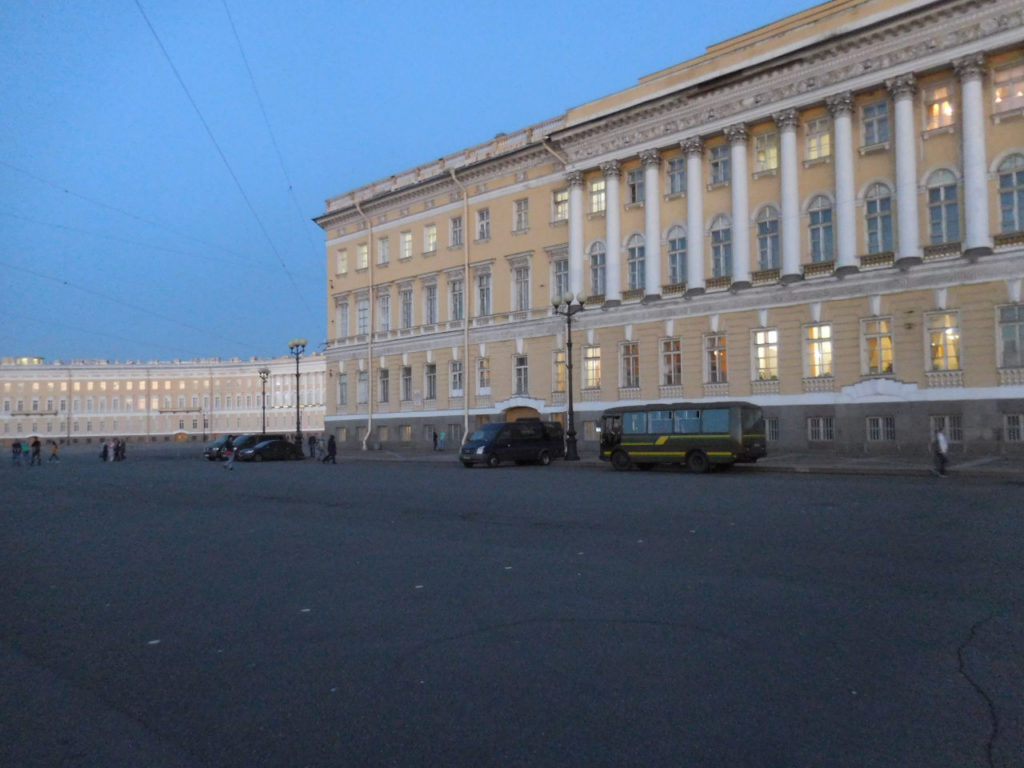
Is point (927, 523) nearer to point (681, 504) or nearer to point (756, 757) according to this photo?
point (681, 504)

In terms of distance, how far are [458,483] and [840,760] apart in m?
18.4

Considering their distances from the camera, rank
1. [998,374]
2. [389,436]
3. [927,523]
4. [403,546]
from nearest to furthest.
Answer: [403,546], [927,523], [998,374], [389,436]

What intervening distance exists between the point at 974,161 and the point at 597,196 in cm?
1780

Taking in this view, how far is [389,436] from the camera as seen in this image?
51062mm

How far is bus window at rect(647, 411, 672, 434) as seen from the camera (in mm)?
27031

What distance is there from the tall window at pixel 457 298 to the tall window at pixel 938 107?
1040 inches

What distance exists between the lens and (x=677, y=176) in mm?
37312

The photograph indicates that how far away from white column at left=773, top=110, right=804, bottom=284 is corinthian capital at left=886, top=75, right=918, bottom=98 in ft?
12.9

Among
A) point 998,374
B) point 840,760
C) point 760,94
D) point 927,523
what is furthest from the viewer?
point 760,94

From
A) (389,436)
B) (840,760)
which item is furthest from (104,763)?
(389,436)

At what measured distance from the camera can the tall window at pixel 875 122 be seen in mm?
30438

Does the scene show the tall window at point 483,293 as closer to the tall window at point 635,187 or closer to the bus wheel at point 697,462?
the tall window at point 635,187

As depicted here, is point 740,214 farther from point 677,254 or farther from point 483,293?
point 483,293

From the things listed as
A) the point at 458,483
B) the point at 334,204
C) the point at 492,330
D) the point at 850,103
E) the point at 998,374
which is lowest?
the point at 458,483
